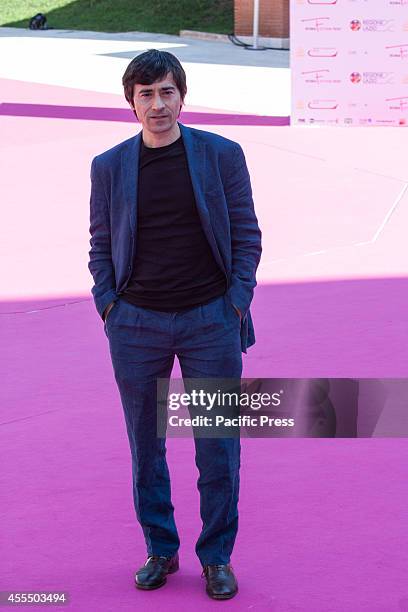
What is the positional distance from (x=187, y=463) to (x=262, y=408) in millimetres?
1361

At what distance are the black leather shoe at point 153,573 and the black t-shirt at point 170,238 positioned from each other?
1.02m

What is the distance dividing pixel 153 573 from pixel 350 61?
11814 millimetres

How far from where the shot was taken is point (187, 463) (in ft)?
18.6

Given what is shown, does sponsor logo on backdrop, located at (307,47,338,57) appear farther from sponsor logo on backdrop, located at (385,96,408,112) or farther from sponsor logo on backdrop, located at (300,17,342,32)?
sponsor logo on backdrop, located at (385,96,408,112)

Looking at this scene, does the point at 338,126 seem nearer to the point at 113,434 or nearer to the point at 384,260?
the point at 384,260

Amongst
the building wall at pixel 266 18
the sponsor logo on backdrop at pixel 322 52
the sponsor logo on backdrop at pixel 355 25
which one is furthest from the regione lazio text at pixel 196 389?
the building wall at pixel 266 18

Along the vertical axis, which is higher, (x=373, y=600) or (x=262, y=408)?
(x=262, y=408)

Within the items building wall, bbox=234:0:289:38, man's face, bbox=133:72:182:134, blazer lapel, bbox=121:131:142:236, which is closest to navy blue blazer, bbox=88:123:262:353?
blazer lapel, bbox=121:131:142:236

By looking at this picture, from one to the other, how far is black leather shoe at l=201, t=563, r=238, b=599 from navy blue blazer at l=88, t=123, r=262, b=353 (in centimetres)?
94

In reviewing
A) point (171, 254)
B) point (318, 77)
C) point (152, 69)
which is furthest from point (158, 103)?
point (318, 77)

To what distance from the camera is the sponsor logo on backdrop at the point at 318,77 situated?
15297 mm

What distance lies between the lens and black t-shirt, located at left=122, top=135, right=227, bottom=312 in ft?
13.0

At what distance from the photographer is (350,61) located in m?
15.2

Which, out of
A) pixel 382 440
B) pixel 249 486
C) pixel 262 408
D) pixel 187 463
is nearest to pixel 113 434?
pixel 187 463
